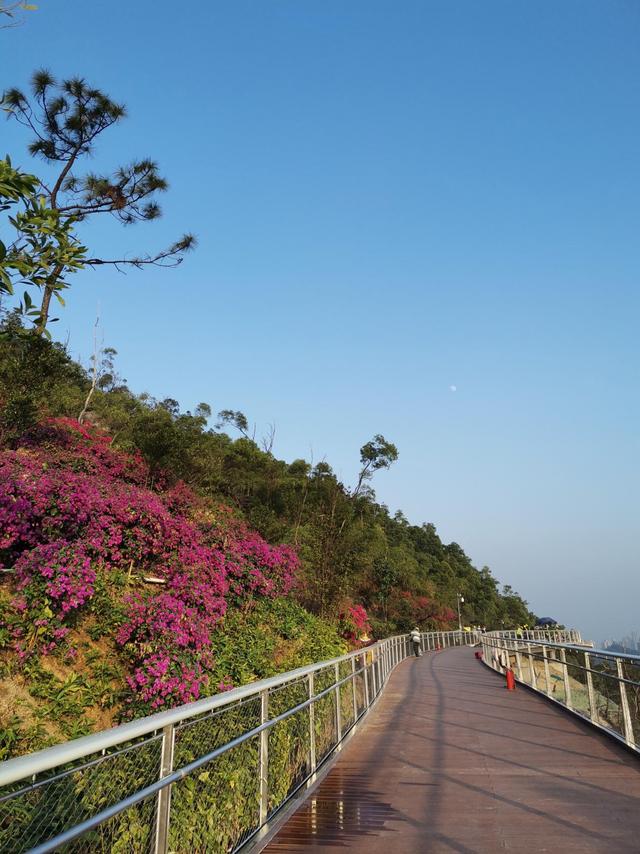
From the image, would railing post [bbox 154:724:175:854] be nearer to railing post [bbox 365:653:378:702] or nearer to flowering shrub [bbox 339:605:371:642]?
railing post [bbox 365:653:378:702]

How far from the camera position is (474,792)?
5113mm

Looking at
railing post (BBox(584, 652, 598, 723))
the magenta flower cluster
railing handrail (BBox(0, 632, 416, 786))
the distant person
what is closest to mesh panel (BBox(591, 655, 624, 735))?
railing post (BBox(584, 652, 598, 723))

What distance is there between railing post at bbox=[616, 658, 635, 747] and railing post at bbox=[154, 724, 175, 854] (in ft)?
17.7

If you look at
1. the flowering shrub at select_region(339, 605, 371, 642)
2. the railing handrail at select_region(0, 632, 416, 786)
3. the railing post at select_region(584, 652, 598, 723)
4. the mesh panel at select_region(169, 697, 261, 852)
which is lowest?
the mesh panel at select_region(169, 697, 261, 852)

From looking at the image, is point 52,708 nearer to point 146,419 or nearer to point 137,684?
point 137,684

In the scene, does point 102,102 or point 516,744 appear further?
point 102,102

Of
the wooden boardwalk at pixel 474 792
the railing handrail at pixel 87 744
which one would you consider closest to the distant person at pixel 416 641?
the wooden boardwalk at pixel 474 792

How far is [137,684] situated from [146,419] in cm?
1168

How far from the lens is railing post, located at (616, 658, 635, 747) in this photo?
21.1 ft

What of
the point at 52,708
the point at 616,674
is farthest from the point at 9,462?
the point at 616,674

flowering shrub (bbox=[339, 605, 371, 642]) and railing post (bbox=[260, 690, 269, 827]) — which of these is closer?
railing post (bbox=[260, 690, 269, 827])

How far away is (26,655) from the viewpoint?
6.91 metres

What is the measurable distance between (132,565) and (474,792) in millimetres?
6450

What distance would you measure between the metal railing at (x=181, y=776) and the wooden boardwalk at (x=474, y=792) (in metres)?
0.35
